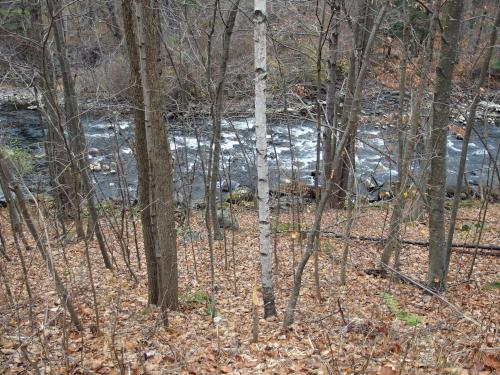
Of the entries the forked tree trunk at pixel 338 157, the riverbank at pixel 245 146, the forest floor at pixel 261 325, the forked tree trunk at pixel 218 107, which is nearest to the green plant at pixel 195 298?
the forest floor at pixel 261 325

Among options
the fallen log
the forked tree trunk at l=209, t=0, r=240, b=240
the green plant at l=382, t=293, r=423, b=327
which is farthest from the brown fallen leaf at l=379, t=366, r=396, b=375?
the fallen log

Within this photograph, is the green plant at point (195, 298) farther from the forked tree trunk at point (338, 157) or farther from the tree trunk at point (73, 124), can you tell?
the tree trunk at point (73, 124)

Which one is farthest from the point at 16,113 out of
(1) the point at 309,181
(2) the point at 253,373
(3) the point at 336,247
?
(2) the point at 253,373

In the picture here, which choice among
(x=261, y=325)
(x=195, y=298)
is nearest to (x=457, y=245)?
(x=261, y=325)

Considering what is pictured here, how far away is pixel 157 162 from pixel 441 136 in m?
3.73

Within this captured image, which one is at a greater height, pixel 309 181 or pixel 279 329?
pixel 279 329

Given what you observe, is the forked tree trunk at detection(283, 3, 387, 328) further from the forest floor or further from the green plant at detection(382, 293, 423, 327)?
the green plant at detection(382, 293, 423, 327)

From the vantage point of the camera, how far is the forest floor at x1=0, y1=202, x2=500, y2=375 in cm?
391

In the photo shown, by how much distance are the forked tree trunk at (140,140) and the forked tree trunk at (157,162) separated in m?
0.19

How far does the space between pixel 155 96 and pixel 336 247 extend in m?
5.91

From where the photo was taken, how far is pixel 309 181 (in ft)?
52.8

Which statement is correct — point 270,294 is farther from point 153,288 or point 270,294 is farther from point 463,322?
point 463,322

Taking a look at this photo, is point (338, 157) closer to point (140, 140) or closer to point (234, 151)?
point (140, 140)

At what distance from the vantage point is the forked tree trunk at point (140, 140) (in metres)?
5.12
